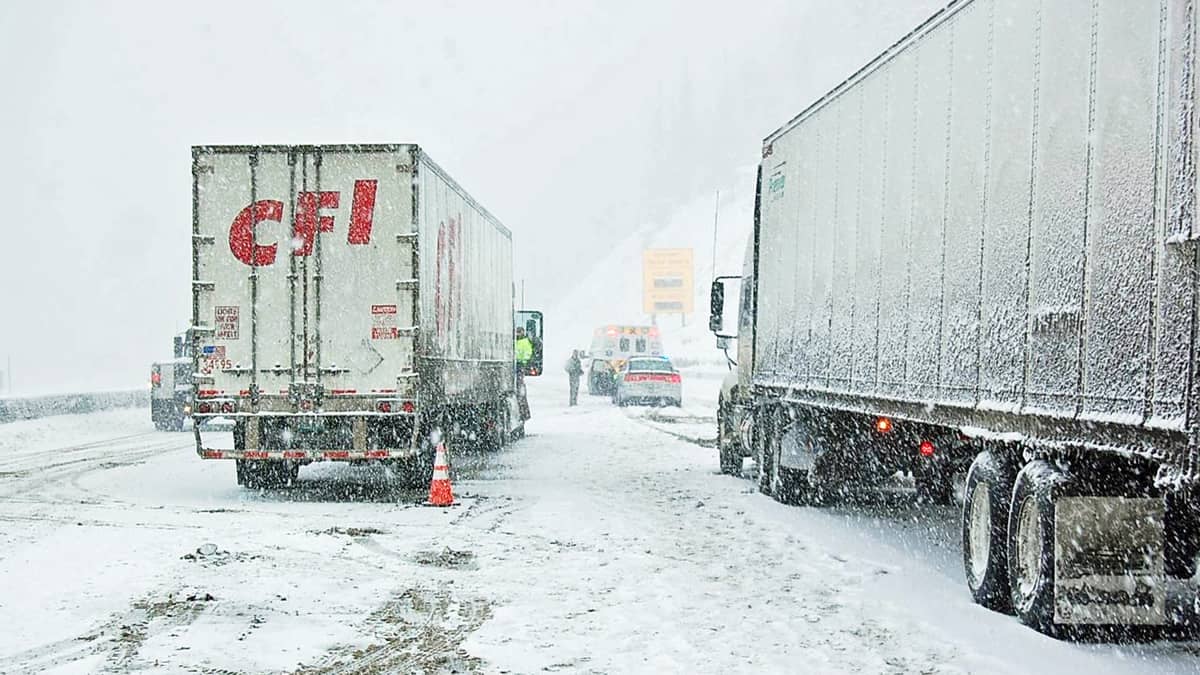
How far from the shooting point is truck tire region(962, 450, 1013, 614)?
8.02 metres

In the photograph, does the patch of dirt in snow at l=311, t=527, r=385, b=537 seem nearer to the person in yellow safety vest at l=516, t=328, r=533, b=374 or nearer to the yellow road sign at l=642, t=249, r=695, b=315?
the person in yellow safety vest at l=516, t=328, r=533, b=374

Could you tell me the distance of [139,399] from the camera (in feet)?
112

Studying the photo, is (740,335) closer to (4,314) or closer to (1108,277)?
(1108,277)

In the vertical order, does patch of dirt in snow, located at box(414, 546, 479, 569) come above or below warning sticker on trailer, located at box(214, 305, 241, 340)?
below

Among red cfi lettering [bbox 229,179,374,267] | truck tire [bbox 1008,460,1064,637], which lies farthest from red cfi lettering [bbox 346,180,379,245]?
truck tire [bbox 1008,460,1064,637]

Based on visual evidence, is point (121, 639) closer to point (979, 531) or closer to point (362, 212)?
point (979, 531)

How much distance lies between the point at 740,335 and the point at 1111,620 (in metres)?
10.6

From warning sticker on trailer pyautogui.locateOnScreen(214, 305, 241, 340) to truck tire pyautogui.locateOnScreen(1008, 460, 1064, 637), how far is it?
881 centimetres

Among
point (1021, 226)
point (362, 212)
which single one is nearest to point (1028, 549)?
point (1021, 226)

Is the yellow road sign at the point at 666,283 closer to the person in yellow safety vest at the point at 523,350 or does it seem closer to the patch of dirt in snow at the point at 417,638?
the person in yellow safety vest at the point at 523,350

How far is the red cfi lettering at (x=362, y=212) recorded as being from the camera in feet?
45.9

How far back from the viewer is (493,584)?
9.20 meters

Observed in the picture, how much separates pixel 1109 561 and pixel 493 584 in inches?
161

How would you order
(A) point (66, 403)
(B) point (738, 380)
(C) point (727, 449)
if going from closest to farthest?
(B) point (738, 380), (C) point (727, 449), (A) point (66, 403)
